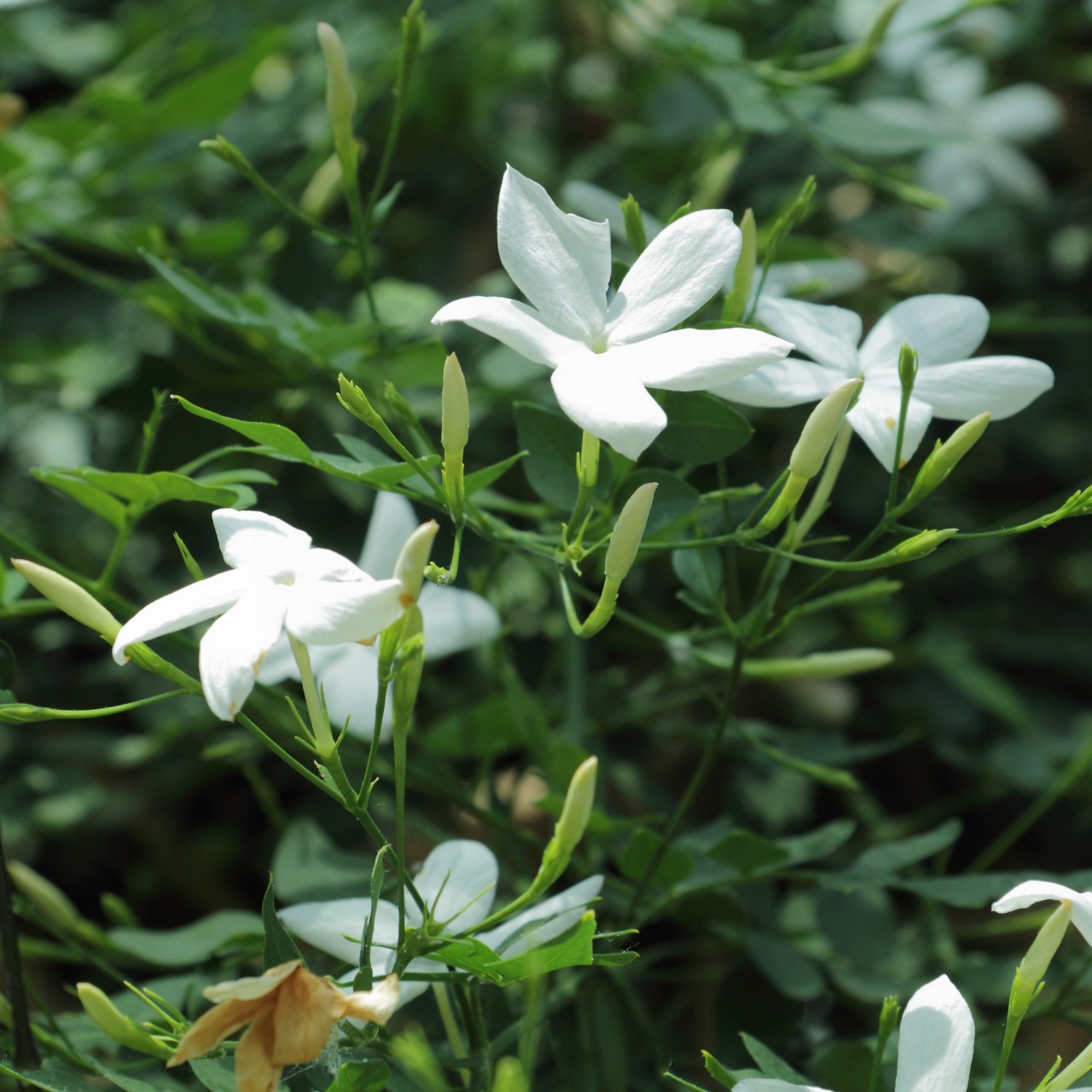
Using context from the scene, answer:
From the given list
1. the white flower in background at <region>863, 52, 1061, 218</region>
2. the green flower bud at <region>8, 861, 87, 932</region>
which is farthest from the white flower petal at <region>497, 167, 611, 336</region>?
the white flower in background at <region>863, 52, 1061, 218</region>

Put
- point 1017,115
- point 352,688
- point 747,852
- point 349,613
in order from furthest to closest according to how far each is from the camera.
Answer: point 1017,115
point 352,688
point 747,852
point 349,613

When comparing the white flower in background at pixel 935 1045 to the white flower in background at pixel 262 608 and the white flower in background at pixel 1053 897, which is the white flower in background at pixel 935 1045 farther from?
the white flower in background at pixel 262 608

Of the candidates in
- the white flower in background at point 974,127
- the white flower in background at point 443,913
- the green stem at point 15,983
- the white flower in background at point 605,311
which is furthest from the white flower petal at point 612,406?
the white flower in background at point 974,127

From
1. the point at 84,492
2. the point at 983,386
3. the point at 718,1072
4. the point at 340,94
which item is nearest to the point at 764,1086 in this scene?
the point at 718,1072

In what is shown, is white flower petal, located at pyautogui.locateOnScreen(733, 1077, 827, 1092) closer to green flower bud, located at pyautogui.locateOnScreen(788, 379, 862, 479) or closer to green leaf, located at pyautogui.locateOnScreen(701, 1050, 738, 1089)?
green leaf, located at pyautogui.locateOnScreen(701, 1050, 738, 1089)

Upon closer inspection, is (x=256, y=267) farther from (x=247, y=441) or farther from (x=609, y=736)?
(x=609, y=736)

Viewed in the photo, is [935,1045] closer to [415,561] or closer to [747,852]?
[747,852]
